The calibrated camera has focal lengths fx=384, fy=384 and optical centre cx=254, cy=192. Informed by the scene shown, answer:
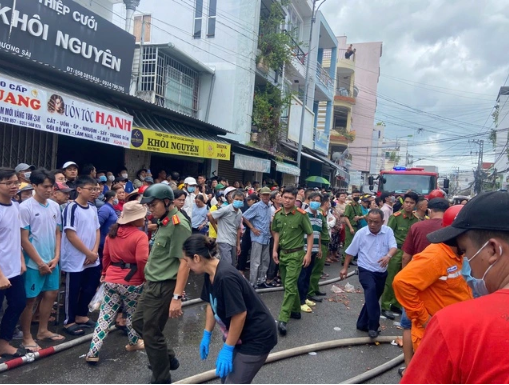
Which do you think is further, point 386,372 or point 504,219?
point 386,372

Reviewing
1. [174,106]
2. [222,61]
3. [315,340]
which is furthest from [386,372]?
[222,61]

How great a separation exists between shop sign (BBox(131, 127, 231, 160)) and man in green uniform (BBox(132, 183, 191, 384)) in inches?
218

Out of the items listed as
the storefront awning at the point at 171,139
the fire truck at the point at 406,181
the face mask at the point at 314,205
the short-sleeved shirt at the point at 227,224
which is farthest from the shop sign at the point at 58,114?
the fire truck at the point at 406,181

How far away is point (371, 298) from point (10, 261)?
4337 mm

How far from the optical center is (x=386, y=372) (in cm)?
420

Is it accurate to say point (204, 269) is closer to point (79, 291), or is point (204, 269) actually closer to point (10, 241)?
point (10, 241)

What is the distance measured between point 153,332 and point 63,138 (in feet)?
22.4

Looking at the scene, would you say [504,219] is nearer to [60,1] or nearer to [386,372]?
[386,372]

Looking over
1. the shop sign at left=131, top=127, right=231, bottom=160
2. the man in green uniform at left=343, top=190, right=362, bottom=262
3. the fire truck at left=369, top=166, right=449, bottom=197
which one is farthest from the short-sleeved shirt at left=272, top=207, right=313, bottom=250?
the fire truck at left=369, top=166, right=449, bottom=197

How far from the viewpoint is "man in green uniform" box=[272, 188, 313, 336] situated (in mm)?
5445

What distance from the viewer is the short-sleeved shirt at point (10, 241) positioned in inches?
149

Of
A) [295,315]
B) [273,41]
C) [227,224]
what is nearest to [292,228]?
[295,315]

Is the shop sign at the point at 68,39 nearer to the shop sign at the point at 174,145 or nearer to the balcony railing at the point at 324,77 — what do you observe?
the shop sign at the point at 174,145

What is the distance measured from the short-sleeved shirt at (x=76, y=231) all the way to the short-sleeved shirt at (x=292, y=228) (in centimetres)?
265
